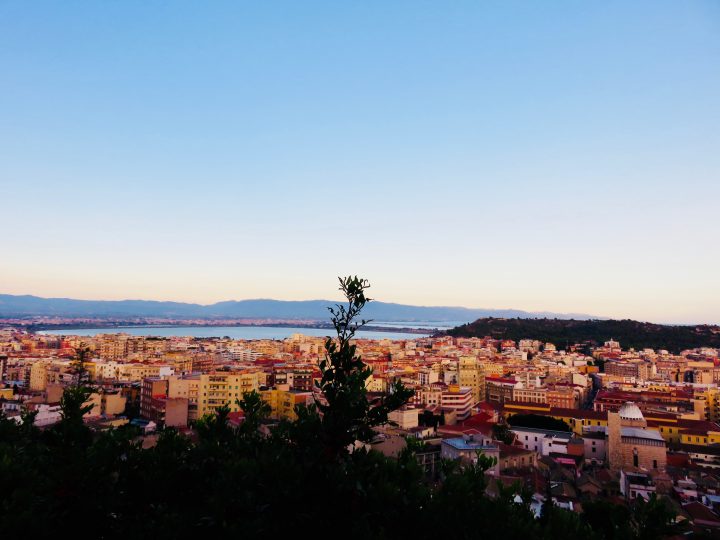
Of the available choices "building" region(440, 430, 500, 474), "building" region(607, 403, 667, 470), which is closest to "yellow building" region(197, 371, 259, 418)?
"building" region(440, 430, 500, 474)

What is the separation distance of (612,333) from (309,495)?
3055 inches

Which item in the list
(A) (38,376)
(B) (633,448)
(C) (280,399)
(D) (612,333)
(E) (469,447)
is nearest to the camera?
(E) (469,447)

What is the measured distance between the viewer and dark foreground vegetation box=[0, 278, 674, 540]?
379 centimetres

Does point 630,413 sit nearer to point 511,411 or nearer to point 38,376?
point 511,411

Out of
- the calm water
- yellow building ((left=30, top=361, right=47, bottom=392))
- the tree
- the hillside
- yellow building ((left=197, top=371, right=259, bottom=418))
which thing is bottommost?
the calm water

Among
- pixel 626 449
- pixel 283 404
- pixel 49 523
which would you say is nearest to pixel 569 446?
pixel 626 449

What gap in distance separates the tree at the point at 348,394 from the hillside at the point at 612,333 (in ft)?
220

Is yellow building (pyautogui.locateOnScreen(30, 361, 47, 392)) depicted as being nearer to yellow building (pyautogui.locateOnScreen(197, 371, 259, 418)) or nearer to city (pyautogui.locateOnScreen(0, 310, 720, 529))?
city (pyautogui.locateOnScreen(0, 310, 720, 529))

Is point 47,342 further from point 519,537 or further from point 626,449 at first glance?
point 519,537

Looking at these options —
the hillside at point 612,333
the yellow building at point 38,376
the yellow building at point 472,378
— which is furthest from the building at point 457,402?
the hillside at point 612,333

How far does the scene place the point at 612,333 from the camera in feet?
240

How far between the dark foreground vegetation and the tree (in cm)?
1

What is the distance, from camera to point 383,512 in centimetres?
397

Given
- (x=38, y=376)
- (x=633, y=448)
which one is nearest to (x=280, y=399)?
(x=633, y=448)
